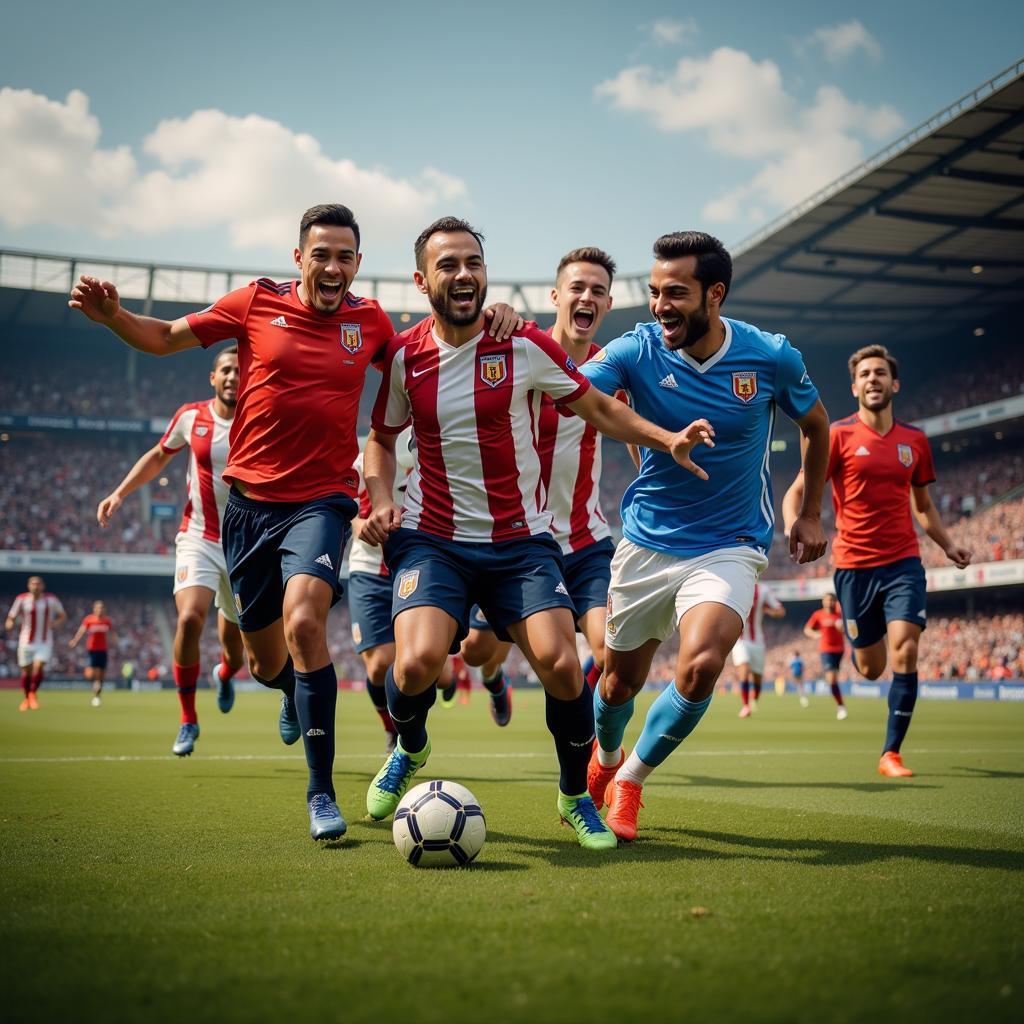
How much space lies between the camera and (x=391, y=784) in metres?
5.39

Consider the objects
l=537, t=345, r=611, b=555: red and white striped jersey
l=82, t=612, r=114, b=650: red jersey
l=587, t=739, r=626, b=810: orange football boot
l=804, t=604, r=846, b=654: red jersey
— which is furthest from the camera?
l=82, t=612, r=114, b=650: red jersey

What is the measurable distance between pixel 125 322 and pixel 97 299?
0.58 ft

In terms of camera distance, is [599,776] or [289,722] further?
[289,722]

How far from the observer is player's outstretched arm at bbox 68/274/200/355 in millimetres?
4715

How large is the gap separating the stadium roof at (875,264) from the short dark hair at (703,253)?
63.7 ft

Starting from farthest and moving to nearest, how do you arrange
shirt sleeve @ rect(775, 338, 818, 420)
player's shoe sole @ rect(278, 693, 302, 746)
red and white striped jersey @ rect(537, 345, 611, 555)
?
player's shoe sole @ rect(278, 693, 302, 746) < red and white striped jersey @ rect(537, 345, 611, 555) < shirt sleeve @ rect(775, 338, 818, 420)

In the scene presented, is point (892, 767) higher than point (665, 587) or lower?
lower

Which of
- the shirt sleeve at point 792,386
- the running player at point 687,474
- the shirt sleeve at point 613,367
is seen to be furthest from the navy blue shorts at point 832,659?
the shirt sleeve at point 613,367

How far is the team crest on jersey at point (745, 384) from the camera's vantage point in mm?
5102

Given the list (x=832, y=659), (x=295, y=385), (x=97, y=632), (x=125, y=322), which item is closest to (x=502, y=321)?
(x=295, y=385)

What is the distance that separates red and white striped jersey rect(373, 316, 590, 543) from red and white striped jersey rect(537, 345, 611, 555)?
1.41 meters

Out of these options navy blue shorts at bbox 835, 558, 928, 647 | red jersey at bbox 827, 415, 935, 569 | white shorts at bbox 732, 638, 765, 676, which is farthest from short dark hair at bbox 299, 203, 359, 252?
white shorts at bbox 732, 638, 765, 676

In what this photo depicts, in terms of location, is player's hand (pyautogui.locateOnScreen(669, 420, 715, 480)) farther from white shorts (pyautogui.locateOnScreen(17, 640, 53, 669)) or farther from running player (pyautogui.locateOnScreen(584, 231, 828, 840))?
white shorts (pyautogui.locateOnScreen(17, 640, 53, 669))

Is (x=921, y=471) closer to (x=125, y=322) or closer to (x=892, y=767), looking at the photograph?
(x=892, y=767)
